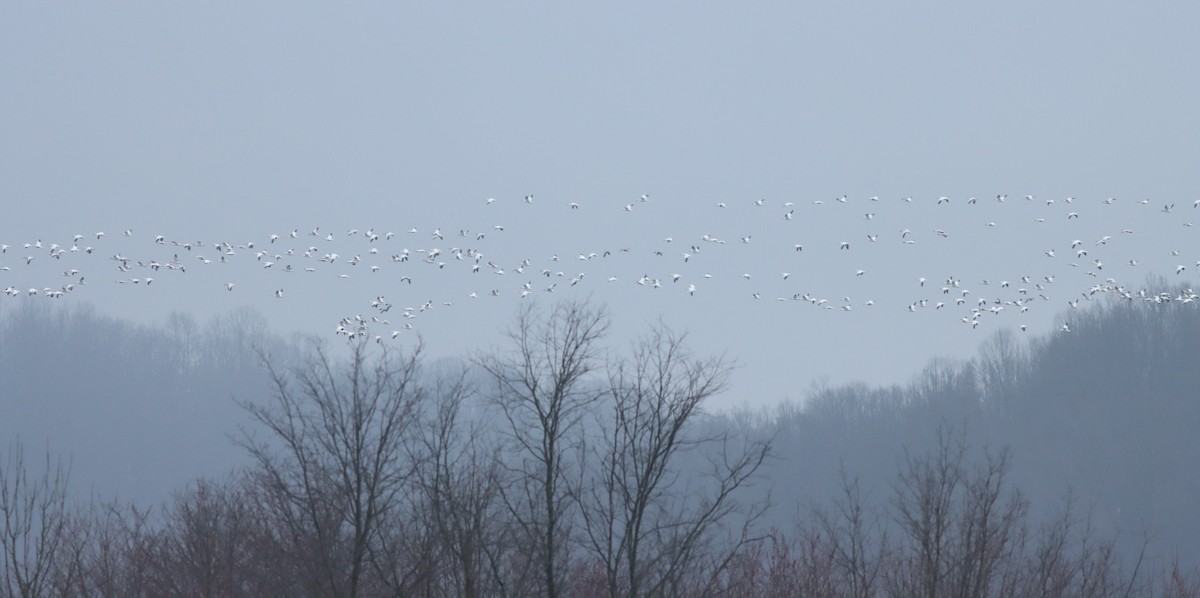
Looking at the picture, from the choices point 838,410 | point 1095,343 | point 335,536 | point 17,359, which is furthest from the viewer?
point 17,359

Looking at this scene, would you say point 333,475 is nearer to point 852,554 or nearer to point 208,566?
point 208,566

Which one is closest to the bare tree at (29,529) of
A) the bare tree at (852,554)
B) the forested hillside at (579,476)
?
the forested hillside at (579,476)

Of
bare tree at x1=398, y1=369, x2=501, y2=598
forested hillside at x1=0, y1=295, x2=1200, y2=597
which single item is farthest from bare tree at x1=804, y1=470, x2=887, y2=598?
bare tree at x1=398, y1=369, x2=501, y2=598

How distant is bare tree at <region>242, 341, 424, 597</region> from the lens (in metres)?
18.8

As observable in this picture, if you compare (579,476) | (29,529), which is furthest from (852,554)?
(29,529)

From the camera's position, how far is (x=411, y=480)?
21.3 m

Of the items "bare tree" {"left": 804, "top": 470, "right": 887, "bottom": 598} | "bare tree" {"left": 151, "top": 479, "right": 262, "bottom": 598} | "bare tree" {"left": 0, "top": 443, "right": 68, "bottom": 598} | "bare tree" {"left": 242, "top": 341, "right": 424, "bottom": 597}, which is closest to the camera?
"bare tree" {"left": 0, "top": 443, "right": 68, "bottom": 598}

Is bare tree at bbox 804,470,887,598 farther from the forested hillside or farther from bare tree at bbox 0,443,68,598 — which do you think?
bare tree at bbox 0,443,68,598

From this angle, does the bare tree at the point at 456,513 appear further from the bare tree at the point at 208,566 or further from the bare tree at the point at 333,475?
the bare tree at the point at 208,566

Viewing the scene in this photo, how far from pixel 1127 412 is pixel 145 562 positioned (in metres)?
74.0

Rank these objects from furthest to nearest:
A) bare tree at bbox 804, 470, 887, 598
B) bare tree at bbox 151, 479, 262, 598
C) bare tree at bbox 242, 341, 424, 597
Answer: bare tree at bbox 804, 470, 887, 598
bare tree at bbox 151, 479, 262, 598
bare tree at bbox 242, 341, 424, 597

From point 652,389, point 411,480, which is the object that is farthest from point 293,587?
point 652,389

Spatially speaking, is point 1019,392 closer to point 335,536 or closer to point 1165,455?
point 1165,455

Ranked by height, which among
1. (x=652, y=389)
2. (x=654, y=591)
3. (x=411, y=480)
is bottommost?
(x=654, y=591)
